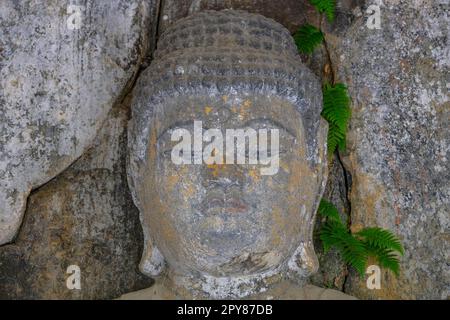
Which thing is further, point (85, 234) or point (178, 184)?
point (85, 234)

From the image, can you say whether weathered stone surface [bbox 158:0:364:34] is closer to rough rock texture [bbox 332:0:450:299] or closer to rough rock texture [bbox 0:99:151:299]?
rough rock texture [bbox 332:0:450:299]

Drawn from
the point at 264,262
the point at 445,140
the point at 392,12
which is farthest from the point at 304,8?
the point at 264,262

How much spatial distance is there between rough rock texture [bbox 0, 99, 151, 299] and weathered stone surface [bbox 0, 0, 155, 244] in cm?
10

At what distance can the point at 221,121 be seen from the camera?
3543 millimetres

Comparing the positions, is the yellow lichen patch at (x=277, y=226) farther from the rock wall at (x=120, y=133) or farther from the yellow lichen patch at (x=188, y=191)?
the rock wall at (x=120, y=133)

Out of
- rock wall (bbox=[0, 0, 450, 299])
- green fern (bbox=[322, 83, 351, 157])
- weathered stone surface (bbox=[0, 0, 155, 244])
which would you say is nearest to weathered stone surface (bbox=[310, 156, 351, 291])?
rock wall (bbox=[0, 0, 450, 299])

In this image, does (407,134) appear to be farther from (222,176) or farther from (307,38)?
(222,176)

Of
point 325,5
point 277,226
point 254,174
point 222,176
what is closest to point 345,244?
point 277,226

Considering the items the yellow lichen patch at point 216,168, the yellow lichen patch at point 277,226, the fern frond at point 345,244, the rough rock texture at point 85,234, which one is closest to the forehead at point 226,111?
the yellow lichen patch at point 216,168

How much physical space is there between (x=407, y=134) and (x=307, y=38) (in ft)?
2.84

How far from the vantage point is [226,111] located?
355 cm

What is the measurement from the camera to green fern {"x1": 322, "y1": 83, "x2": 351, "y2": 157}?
413 centimetres

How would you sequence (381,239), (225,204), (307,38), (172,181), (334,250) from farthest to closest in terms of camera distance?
1. (334,250)
2. (307,38)
3. (381,239)
4. (172,181)
5. (225,204)

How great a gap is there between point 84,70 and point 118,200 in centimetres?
85
